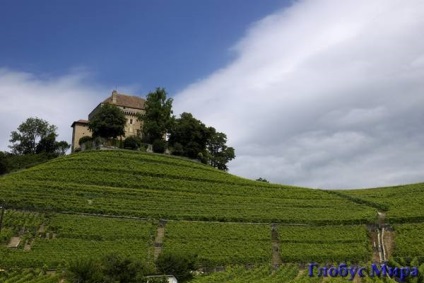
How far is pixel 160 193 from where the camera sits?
2817 inches

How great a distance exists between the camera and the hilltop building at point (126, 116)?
10838 centimetres

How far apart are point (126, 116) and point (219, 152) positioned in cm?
2068

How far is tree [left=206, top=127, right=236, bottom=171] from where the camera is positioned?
339 ft

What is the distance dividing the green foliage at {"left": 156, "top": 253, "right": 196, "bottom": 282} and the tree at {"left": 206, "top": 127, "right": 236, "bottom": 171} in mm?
59982

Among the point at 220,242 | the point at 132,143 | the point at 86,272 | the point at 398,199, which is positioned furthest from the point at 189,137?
the point at 86,272

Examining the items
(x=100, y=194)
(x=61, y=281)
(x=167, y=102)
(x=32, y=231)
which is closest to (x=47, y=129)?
(x=167, y=102)

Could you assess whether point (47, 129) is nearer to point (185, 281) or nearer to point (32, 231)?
point (32, 231)

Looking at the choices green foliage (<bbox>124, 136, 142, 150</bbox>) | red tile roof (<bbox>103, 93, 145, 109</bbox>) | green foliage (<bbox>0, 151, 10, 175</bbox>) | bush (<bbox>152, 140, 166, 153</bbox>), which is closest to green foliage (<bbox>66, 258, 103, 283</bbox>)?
bush (<bbox>152, 140, 166, 153</bbox>)

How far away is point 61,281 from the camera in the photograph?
42.0 metres

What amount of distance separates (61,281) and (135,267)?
8.72 metres

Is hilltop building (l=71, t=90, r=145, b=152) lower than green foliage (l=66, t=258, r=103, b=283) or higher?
higher

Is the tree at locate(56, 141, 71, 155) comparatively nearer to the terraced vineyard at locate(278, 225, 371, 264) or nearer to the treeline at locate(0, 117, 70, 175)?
the treeline at locate(0, 117, 70, 175)

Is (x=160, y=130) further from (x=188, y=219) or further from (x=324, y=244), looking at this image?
(x=324, y=244)

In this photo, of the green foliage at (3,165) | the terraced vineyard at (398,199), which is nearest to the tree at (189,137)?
the terraced vineyard at (398,199)
